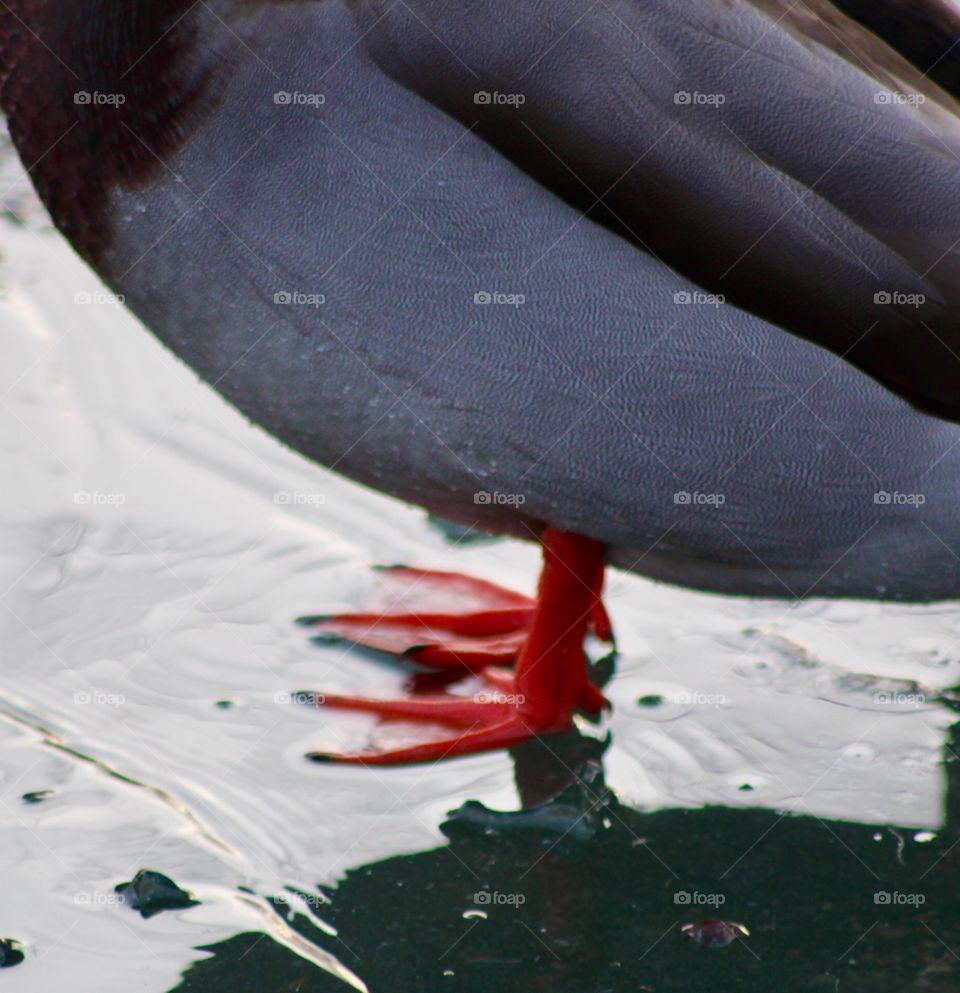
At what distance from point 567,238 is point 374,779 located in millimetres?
1066

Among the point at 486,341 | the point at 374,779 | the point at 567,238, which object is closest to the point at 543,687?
the point at 374,779

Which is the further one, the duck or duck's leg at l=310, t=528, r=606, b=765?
duck's leg at l=310, t=528, r=606, b=765

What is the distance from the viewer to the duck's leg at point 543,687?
2.97m

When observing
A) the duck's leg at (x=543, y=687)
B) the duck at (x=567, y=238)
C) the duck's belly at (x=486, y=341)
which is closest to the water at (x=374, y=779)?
the duck's leg at (x=543, y=687)

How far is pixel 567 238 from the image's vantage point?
8.41 feet

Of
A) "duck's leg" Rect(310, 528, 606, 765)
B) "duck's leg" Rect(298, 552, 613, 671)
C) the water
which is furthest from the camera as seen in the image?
"duck's leg" Rect(298, 552, 613, 671)

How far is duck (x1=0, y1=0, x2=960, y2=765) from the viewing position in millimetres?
2506

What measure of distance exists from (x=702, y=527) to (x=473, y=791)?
0.66m

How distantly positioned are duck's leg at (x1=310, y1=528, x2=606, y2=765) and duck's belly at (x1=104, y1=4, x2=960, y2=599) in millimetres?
242

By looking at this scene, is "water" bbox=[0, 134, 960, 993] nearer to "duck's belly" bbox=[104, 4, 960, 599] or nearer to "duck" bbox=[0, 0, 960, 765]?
"duck" bbox=[0, 0, 960, 765]

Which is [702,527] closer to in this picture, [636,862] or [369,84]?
[636,862]

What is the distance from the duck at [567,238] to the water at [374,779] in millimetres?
307

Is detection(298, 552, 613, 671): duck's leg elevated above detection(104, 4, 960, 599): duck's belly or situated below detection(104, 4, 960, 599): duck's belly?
below

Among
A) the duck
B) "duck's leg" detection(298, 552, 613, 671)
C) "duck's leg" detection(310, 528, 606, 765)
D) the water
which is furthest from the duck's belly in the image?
"duck's leg" detection(298, 552, 613, 671)
